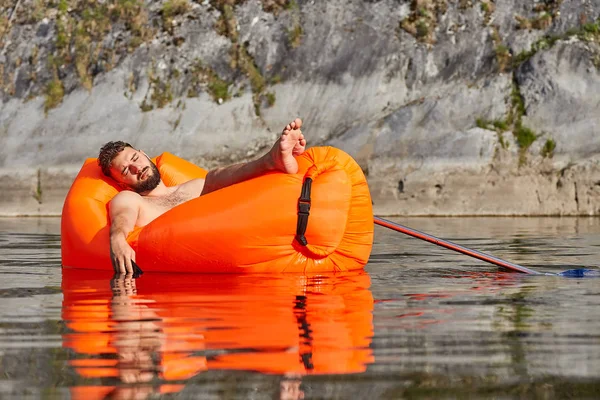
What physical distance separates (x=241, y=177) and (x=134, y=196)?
713 millimetres

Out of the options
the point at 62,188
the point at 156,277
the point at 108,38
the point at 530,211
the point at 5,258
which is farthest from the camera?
the point at 108,38

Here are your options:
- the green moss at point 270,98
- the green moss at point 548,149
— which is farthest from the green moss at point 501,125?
the green moss at point 270,98

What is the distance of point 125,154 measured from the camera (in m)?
7.39

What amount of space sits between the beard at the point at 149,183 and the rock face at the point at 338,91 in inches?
375

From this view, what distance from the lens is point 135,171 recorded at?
24.2 feet

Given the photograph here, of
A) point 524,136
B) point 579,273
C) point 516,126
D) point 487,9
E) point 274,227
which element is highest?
point 487,9

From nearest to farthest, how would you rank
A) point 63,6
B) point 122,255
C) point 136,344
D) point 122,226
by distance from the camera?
point 136,344 → point 122,255 → point 122,226 → point 63,6

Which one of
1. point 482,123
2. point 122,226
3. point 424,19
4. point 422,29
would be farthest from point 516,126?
point 122,226

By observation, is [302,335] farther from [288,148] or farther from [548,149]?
[548,149]

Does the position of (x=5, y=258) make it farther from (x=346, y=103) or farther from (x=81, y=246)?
(x=346, y=103)

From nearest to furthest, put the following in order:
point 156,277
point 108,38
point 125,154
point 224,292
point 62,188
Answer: point 224,292 → point 156,277 → point 125,154 → point 62,188 → point 108,38

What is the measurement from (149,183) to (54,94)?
525 inches

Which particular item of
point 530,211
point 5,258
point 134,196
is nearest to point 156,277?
point 134,196

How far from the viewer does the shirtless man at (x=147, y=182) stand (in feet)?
22.2
